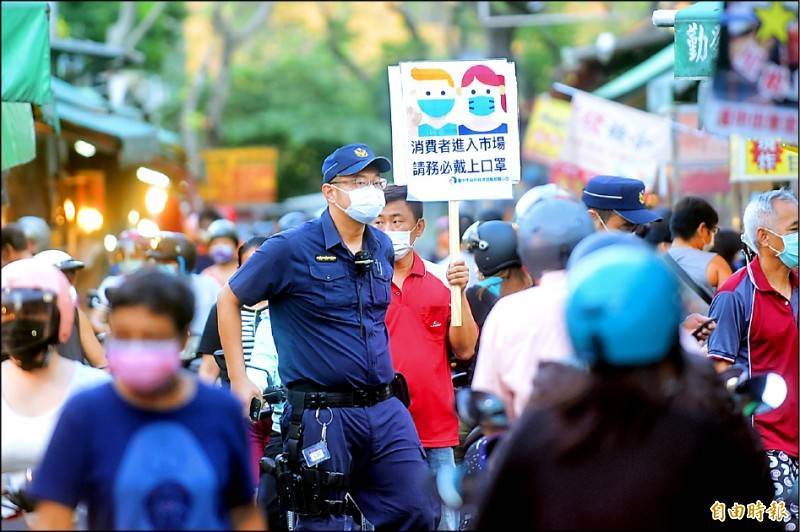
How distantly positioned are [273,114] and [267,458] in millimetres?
43500

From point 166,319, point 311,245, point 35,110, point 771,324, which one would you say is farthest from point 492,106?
point 35,110

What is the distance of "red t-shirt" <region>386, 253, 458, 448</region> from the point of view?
26.5 feet

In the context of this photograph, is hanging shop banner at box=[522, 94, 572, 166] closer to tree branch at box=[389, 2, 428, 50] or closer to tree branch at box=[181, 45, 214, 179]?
tree branch at box=[389, 2, 428, 50]

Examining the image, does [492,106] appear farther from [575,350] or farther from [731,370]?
[575,350]

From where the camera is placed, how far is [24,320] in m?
5.16

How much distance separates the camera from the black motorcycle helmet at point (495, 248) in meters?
8.49

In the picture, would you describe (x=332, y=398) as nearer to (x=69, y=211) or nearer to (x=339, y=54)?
(x=69, y=211)

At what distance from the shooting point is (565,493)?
13.2ft

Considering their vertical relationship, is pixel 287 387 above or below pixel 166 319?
below

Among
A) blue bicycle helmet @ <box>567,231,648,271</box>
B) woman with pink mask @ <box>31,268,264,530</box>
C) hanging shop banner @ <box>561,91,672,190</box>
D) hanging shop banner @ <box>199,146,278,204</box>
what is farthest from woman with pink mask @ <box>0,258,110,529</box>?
hanging shop banner @ <box>199,146,278,204</box>

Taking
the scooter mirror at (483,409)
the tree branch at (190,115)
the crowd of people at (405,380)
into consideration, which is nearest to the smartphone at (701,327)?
the crowd of people at (405,380)

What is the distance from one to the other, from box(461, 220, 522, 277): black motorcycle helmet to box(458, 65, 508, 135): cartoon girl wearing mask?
76 cm

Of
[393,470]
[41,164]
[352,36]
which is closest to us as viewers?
[393,470]

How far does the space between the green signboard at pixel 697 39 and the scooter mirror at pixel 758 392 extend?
314cm
